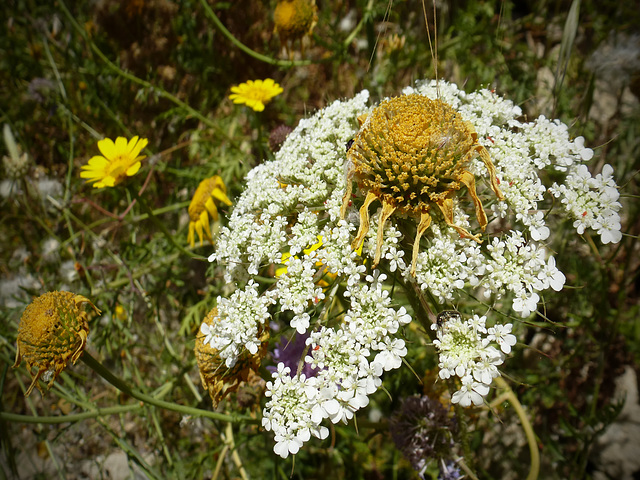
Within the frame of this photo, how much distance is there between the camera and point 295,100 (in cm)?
366

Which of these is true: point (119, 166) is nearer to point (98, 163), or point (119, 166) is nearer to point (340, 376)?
point (98, 163)

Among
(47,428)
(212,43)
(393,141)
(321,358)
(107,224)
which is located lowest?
(47,428)

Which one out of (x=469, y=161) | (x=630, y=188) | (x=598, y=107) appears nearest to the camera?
(x=469, y=161)

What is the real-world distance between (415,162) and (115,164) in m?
1.58

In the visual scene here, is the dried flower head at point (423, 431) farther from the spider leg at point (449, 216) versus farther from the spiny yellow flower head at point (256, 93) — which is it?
the spiny yellow flower head at point (256, 93)

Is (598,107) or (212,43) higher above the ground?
(598,107)

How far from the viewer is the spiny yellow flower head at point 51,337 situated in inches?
64.9

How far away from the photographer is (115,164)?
7.32 ft

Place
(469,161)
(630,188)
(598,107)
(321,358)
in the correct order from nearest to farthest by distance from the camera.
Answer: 1. (321,358)
2. (469,161)
3. (630,188)
4. (598,107)

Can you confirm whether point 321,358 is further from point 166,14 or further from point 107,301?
point 166,14

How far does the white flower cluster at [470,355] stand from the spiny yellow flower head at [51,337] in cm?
130

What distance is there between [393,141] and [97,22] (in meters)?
3.55

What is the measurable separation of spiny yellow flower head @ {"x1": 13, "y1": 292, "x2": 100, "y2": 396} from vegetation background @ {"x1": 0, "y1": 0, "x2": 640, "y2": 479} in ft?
1.66

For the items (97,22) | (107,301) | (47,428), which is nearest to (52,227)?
(107,301)
